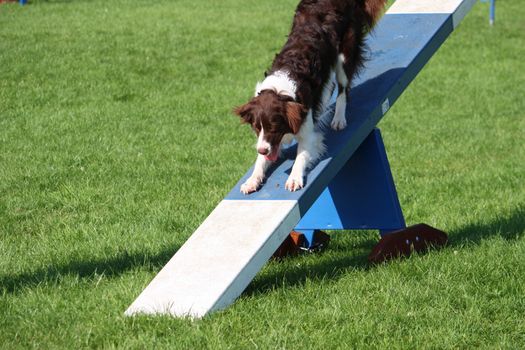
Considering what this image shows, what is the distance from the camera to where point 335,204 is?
6.17m

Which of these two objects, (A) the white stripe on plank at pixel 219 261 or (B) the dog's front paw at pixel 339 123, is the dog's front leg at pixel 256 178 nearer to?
(A) the white stripe on plank at pixel 219 261

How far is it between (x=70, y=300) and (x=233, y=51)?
392 inches

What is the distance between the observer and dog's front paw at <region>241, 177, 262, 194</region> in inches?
220

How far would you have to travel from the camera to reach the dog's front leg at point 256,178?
5.59 meters

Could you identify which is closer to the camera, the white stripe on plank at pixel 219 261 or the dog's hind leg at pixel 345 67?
the white stripe on plank at pixel 219 261

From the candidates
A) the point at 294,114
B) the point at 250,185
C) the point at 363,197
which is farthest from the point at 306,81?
the point at 363,197

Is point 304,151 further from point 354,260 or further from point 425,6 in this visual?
point 425,6

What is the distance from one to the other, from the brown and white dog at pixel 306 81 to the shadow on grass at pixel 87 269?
90 cm

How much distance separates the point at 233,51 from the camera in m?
14.7

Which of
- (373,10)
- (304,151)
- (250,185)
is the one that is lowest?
(250,185)

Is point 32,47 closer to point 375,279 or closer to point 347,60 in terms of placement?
point 347,60

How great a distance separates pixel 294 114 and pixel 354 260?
4.19 ft

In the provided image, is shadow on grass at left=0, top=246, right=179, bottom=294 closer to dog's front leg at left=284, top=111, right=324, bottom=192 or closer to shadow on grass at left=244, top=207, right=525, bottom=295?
shadow on grass at left=244, top=207, right=525, bottom=295

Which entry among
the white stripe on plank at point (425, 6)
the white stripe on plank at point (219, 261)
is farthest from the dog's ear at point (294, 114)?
the white stripe on plank at point (425, 6)
